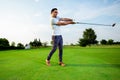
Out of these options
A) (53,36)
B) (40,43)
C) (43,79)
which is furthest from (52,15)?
(40,43)

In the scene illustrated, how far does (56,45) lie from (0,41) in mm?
92172

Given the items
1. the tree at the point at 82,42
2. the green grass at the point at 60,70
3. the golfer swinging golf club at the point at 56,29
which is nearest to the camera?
the green grass at the point at 60,70

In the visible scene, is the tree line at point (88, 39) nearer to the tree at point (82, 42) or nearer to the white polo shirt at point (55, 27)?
the tree at point (82, 42)

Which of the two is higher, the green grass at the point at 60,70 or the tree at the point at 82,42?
the tree at the point at 82,42

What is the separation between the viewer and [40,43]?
11369 centimetres

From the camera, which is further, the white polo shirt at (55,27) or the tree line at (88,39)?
the tree line at (88,39)

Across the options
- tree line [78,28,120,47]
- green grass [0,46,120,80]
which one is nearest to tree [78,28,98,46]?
tree line [78,28,120,47]

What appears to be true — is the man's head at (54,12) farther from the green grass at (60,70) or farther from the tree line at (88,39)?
the tree line at (88,39)

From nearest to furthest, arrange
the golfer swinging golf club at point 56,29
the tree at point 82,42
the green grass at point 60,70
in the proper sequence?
the green grass at point 60,70 → the golfer swinging golf club at point 56,29 → the tree at point 82,42

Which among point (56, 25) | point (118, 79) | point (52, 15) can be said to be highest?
point (52, 15)

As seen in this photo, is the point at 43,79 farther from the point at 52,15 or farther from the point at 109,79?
the point at 52,15

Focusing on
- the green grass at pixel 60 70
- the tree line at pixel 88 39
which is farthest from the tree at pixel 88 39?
the green grass at pixel 60 70

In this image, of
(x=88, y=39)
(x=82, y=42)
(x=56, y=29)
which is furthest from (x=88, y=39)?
(x=56, y=29)

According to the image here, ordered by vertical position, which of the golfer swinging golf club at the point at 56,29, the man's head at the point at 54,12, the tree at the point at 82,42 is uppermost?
the tree at the point at 82,42
